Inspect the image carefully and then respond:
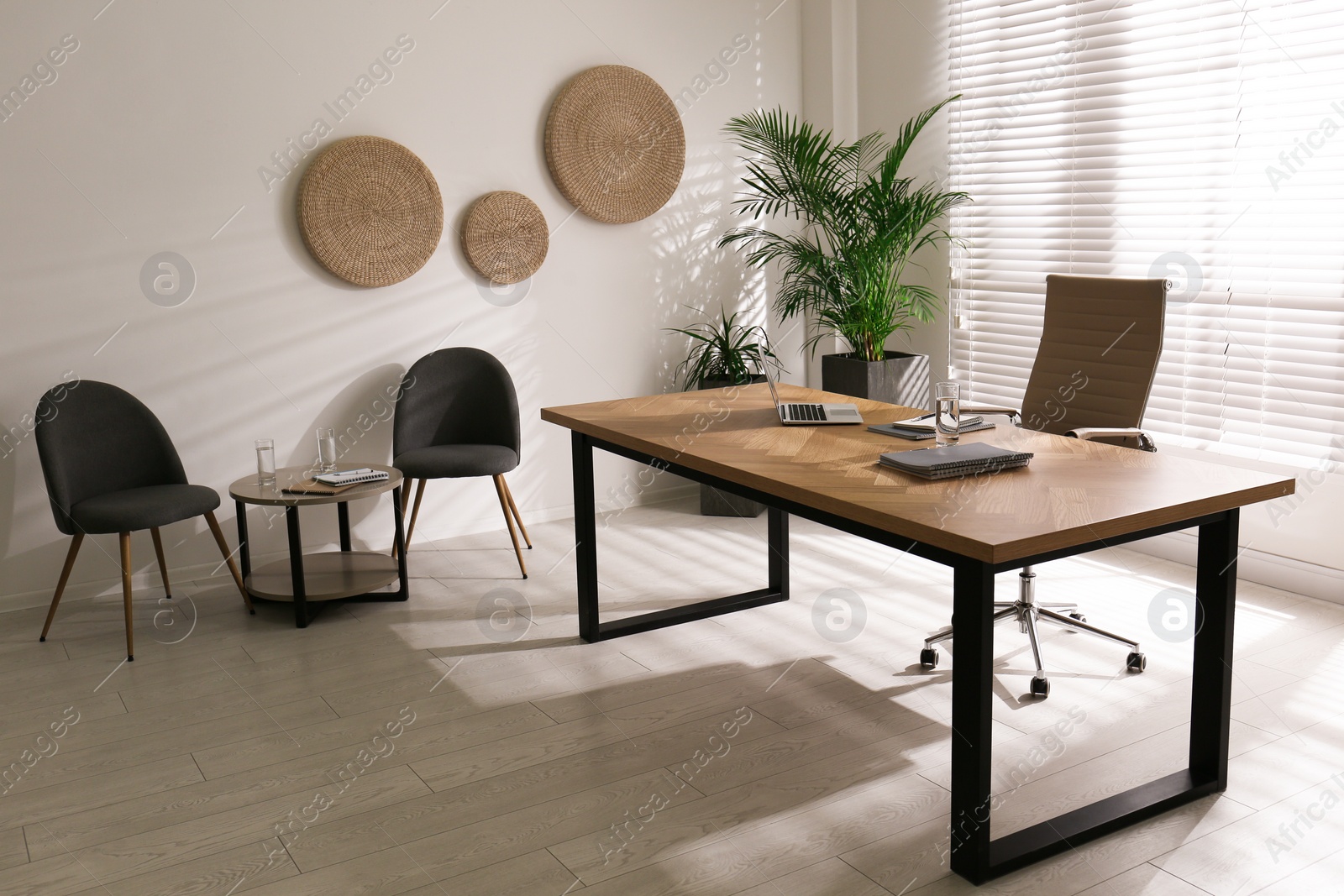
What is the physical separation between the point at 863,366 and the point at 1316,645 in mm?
2219

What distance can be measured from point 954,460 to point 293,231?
3.31 metres

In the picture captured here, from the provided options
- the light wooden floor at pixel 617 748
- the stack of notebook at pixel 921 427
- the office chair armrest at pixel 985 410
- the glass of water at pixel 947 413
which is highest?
the glass of water at pixel 947 413

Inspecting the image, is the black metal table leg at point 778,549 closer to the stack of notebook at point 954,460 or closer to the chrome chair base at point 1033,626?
the chrome chair base at point 1033,626

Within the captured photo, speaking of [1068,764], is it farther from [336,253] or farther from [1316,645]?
[336,253]

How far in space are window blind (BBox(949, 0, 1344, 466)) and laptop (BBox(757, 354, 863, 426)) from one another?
1794mm

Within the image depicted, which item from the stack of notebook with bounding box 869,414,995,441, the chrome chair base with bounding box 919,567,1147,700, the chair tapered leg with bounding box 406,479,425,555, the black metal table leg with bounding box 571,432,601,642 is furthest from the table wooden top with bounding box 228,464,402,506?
the chrome chair base with bounding box 919,567,1147,700

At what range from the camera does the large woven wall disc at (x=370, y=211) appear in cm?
480

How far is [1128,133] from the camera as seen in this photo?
4.63 m

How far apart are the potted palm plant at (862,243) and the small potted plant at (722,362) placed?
324mm

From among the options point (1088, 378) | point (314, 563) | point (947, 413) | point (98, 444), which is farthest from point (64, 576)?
point (1088, 378)

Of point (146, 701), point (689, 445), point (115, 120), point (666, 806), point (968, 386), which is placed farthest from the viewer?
point (968, 386)

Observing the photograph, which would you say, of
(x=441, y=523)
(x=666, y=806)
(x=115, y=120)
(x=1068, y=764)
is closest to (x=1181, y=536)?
(x=1068, y=764)

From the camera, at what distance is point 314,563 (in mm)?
4656

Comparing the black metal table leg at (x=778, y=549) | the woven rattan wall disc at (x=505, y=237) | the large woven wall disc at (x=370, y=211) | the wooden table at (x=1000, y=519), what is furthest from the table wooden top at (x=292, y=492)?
the black metal table leg at (x=778, y=549)
